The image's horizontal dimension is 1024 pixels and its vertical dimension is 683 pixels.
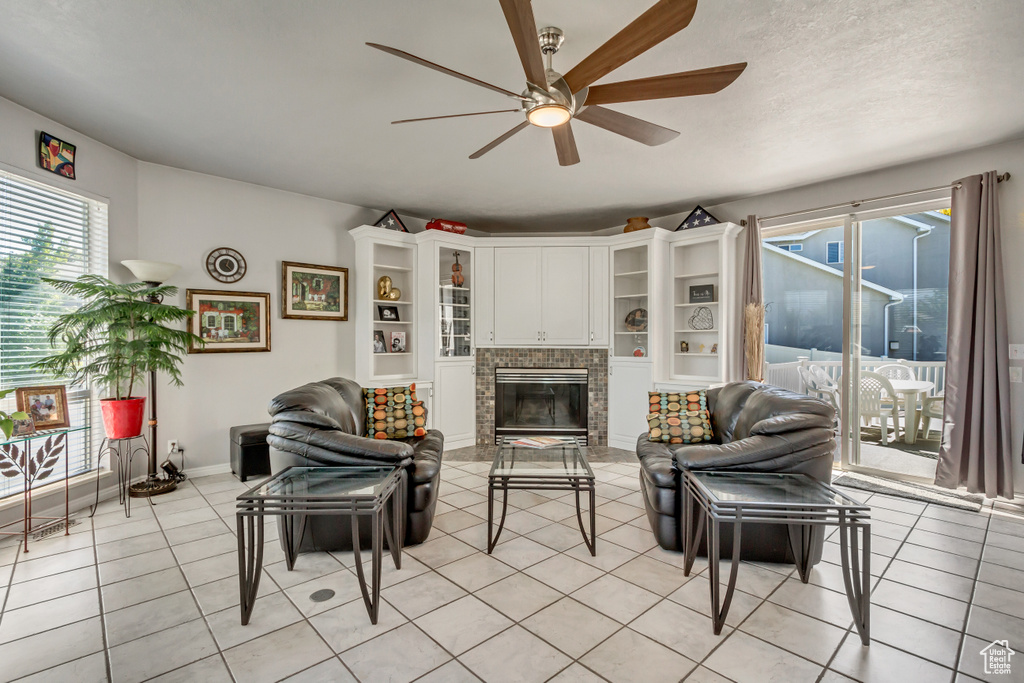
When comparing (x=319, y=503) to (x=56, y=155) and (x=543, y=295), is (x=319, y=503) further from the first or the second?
(x=543, y=295)

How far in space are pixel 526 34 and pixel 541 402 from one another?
4.36m

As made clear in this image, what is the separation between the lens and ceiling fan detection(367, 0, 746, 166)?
160 cm

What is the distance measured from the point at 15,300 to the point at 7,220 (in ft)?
1.63

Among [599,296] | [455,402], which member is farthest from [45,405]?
[599,296]

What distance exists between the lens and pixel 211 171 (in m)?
4.14

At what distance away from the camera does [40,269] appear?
10.6 feet

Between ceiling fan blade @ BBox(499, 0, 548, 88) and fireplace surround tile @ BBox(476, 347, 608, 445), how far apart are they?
386 centimetres

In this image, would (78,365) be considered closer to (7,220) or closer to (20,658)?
(7,220)

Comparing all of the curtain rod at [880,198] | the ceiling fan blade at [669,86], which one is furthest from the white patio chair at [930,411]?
the ceiling fan blade at [669,86]

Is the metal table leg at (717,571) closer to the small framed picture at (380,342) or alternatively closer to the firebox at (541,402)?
the firebox at (541,402)

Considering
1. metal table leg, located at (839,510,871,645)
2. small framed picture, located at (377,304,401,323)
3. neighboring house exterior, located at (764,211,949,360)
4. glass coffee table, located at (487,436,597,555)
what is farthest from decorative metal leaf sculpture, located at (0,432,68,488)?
neighboring house exterior, located at (764,211,949,360)

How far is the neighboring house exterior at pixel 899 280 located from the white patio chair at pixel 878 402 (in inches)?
9.6

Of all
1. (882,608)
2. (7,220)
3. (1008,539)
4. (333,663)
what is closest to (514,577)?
Result: (333,663)

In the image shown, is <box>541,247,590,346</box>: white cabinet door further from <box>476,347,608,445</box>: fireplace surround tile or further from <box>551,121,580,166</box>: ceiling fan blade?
<box>551,121,580,166</box>: ceiling fan blade
